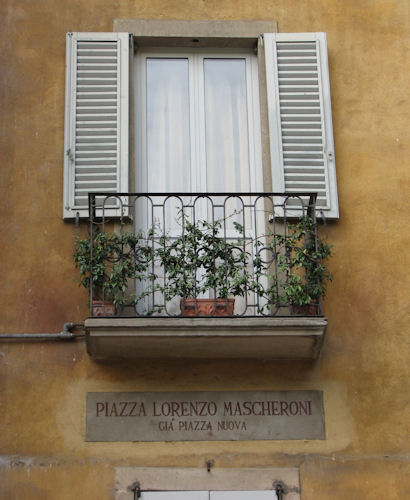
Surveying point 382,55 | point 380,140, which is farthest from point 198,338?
point 382,55

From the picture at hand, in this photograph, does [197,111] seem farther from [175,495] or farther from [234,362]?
[175,495]

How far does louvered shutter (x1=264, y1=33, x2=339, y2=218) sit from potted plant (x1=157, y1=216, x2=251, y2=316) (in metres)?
0.92

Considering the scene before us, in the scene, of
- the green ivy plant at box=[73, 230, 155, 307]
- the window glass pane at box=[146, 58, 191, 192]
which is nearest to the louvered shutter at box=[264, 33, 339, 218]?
the window glass pane at box=[146, 58, 191, 192]

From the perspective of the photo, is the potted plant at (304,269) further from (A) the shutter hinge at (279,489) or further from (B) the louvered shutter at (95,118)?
(B) the louvered shutter at (95,118)

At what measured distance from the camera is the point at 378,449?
7.66m

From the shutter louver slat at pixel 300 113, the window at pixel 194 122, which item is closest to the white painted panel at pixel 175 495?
the window at pixel 194 122

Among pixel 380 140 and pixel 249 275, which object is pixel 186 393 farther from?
pixel 380 140

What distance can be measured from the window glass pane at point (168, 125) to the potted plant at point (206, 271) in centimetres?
96

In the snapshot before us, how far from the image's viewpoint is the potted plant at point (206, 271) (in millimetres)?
7668

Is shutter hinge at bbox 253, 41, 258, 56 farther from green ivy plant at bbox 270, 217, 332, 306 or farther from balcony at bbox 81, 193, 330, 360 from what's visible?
green ivy plant at bbox 270, 217, 332, 306

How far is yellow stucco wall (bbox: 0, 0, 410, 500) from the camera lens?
758cm

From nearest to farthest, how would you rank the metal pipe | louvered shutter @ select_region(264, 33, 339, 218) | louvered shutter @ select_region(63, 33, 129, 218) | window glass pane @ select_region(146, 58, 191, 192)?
the metal pipe → louvered shutter @ select_region(63, 33, 129, 218) → louvered shutter @ select_region(264, 33, 339, 218) → window glass pane @ select_region(146, 58, 191, 192)

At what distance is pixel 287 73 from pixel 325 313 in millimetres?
2324

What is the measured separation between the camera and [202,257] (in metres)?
7.74
